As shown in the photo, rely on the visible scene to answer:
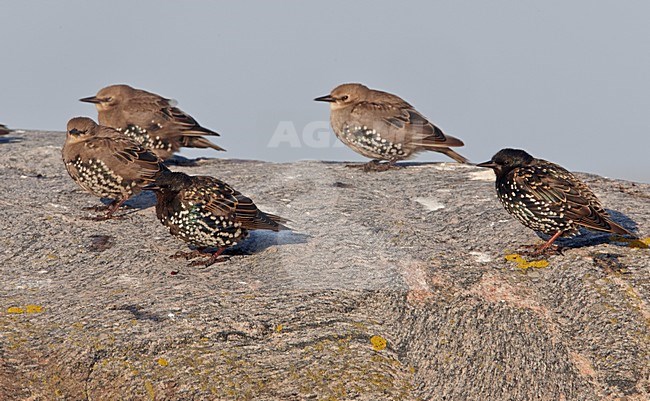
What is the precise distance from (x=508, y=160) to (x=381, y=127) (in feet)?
12.6

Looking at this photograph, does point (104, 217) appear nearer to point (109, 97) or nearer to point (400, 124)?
point (109, 97)

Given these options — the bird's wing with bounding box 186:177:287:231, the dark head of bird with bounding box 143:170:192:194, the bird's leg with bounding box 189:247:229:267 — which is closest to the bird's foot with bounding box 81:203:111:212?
the dark head of bird with bounding box 143:170:192:194

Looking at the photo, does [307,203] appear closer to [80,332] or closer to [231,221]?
[231,221]

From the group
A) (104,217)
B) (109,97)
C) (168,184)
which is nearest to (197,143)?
(109,97)

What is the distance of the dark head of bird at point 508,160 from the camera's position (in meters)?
7.41

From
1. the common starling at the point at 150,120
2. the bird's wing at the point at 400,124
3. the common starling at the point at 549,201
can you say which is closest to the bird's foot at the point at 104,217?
the common starling at the point at 150,120

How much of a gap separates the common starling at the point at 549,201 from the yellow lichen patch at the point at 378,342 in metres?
1.91

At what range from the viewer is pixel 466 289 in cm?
643

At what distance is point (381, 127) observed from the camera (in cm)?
1112

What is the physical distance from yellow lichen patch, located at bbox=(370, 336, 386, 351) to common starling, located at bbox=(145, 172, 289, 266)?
194 centimetres

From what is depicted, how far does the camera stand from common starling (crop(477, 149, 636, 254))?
22.9 feet

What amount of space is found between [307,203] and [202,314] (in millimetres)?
2935

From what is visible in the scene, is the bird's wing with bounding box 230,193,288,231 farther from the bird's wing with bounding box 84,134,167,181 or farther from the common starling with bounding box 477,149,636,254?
the common starling with bounding box 477,149,636,254

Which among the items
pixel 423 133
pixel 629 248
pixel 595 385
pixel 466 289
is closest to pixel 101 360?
pixel 466 289
